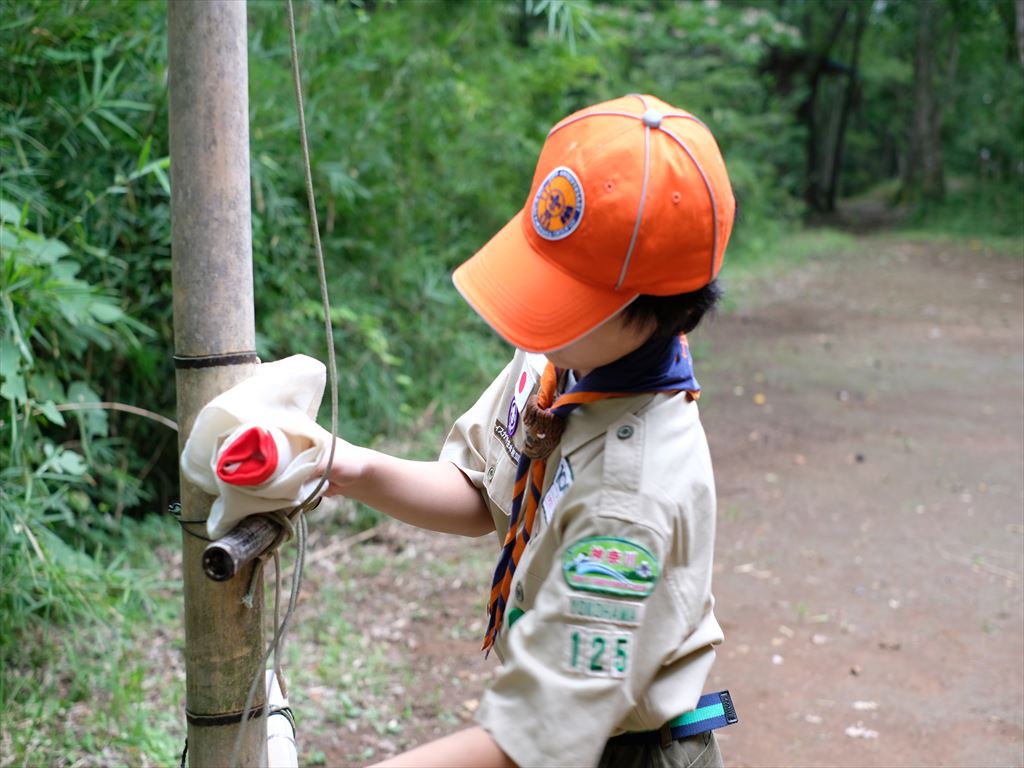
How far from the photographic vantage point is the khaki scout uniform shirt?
3.95 ft

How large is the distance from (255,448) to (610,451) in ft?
1.42

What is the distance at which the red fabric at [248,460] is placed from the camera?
1242mm

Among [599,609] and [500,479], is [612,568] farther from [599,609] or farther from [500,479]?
[500,479]

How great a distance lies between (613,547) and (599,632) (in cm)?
10

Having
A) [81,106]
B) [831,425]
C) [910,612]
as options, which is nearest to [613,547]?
[81,106]

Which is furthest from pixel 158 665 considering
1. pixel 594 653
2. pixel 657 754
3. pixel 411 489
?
pixel 594 653

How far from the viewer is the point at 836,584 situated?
14.2 feet

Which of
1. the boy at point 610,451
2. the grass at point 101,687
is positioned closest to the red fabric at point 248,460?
the boy at point 610,451

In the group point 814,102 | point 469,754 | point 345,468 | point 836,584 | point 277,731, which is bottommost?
point 814,102

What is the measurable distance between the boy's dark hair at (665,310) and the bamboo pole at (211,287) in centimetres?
53

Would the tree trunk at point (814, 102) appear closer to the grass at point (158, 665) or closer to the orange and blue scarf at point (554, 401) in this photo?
the grass at point (158, 665)

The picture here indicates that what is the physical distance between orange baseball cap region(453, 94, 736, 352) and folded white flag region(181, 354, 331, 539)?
271 mm

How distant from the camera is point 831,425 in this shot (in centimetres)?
650

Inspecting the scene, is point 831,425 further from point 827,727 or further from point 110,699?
point 110,699
